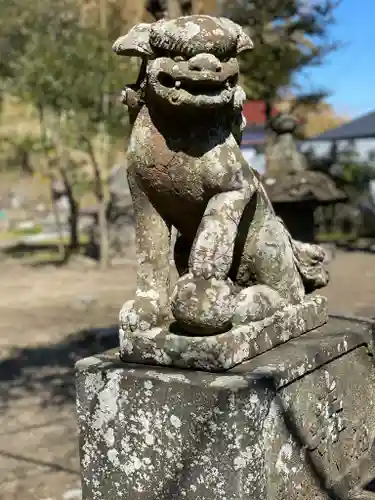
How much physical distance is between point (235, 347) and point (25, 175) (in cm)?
2731

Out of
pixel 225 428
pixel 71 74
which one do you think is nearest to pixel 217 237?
pixel 225 428

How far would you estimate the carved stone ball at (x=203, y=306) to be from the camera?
201 centimetres

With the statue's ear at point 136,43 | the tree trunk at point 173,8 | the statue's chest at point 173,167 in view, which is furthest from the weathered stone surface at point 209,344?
the tree trunk at point 173,8

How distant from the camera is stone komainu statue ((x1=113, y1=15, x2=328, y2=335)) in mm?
2037

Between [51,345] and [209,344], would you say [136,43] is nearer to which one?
[209,344]

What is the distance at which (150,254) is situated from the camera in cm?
229

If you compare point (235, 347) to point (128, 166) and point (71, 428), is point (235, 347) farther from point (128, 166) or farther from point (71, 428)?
point (71, 428)

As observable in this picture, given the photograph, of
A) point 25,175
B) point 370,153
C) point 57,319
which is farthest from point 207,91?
point 25,175

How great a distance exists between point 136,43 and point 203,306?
2.87ft

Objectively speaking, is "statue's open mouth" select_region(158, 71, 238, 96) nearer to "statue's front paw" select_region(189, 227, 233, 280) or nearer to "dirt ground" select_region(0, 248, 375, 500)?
"statue's front paw" select_region(189, 227, 233, 280)

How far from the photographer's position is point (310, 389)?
2.25 metres

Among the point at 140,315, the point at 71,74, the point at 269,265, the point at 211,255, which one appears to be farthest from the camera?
the point at 71,74

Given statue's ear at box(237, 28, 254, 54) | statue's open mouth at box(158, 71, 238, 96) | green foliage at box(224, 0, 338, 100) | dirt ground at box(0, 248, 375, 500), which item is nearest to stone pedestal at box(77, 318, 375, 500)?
statue's open mouth at box(158, 71, 238, 96)

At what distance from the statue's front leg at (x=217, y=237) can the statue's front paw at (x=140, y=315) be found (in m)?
0.23
